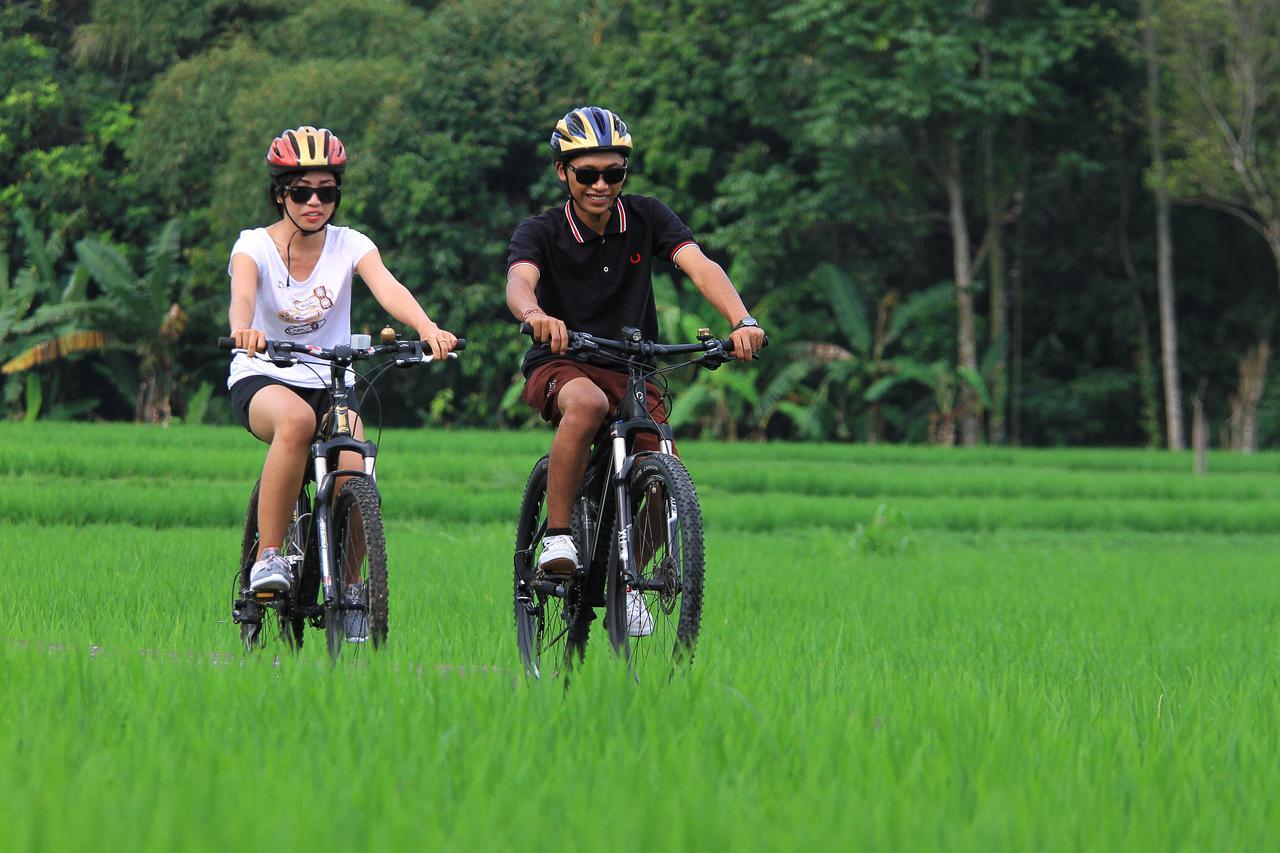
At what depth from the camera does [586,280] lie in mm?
5094

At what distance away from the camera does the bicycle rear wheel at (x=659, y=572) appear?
14.3 feet

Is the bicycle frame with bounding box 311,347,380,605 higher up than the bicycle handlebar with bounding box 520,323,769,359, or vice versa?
the bicycle handlebar with bounding box 520,323,769,359

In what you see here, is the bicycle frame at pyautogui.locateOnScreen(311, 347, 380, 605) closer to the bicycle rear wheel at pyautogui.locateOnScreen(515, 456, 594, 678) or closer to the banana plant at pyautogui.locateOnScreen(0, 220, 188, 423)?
the bicycle rear wheel at pyautogui.locateOnScreen(515, 456, 594, 678)

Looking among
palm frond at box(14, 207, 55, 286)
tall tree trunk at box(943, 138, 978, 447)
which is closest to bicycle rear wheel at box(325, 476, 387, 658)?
tall tree trunk at box(943, 138, 978, 447)

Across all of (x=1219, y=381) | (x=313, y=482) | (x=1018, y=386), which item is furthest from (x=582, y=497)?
(x=1219, y=381)

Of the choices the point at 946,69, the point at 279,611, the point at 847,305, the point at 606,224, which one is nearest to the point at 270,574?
the point at 279,611

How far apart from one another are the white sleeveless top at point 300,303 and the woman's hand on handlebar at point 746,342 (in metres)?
1.34

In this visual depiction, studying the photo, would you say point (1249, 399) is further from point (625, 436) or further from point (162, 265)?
point (625, 436)

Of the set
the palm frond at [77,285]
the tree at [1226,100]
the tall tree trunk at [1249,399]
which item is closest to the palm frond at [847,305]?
the tree at [1226,100]

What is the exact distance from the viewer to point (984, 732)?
346 cm

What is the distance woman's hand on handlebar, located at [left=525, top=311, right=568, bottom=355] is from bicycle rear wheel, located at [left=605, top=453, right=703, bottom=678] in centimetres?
40

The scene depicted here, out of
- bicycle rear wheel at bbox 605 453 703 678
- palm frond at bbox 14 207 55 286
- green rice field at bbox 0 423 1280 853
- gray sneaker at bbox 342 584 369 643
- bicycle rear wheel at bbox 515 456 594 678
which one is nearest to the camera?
green rice field at bbox 0 423 1280 853

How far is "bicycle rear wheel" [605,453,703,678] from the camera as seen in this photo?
436 cm

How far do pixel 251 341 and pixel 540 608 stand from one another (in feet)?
3.98
